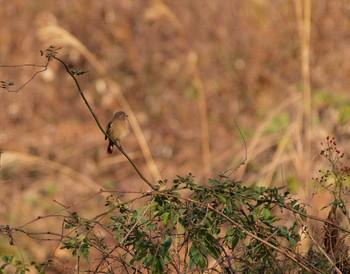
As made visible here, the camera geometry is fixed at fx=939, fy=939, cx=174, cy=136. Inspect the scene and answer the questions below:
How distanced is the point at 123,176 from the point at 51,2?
3.39 metres

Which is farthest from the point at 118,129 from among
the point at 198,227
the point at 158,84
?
the point at 158,84

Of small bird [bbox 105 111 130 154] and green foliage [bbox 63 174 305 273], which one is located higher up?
small bird [bbox 105 111 130 154]

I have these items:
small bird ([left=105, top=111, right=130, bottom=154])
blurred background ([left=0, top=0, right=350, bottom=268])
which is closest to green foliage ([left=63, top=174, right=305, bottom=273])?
small bird ([left=105, top=111, right=130, bottom=154])

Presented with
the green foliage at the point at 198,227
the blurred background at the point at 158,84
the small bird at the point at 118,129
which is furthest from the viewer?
the blurred background at the point at 158,84

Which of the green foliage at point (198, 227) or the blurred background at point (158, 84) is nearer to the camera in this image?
the green foliage at point (198, 227)

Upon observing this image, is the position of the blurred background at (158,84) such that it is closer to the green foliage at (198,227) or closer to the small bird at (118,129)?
the small bird at (118,129)

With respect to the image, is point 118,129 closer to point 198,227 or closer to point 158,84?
point 198,227

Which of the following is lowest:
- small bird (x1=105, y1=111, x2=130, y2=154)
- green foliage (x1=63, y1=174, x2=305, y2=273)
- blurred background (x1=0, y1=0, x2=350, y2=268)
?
green foliage (x1=63, y1=174, x2=305, y2=273)

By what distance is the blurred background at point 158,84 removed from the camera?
9352 mm

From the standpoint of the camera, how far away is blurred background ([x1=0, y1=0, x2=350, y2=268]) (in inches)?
368

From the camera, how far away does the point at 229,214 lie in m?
3.26

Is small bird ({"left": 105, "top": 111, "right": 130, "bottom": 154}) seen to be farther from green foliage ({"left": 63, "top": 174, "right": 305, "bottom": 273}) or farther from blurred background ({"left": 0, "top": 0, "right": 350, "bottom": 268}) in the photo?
blurred background ({"left": 0, "top": 0, "right": 350, "bottom": 268})

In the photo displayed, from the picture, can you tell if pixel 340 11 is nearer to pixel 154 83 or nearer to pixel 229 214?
pixel 154 83

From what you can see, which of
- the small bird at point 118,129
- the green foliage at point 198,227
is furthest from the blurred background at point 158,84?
the green foliage at point 198,227
